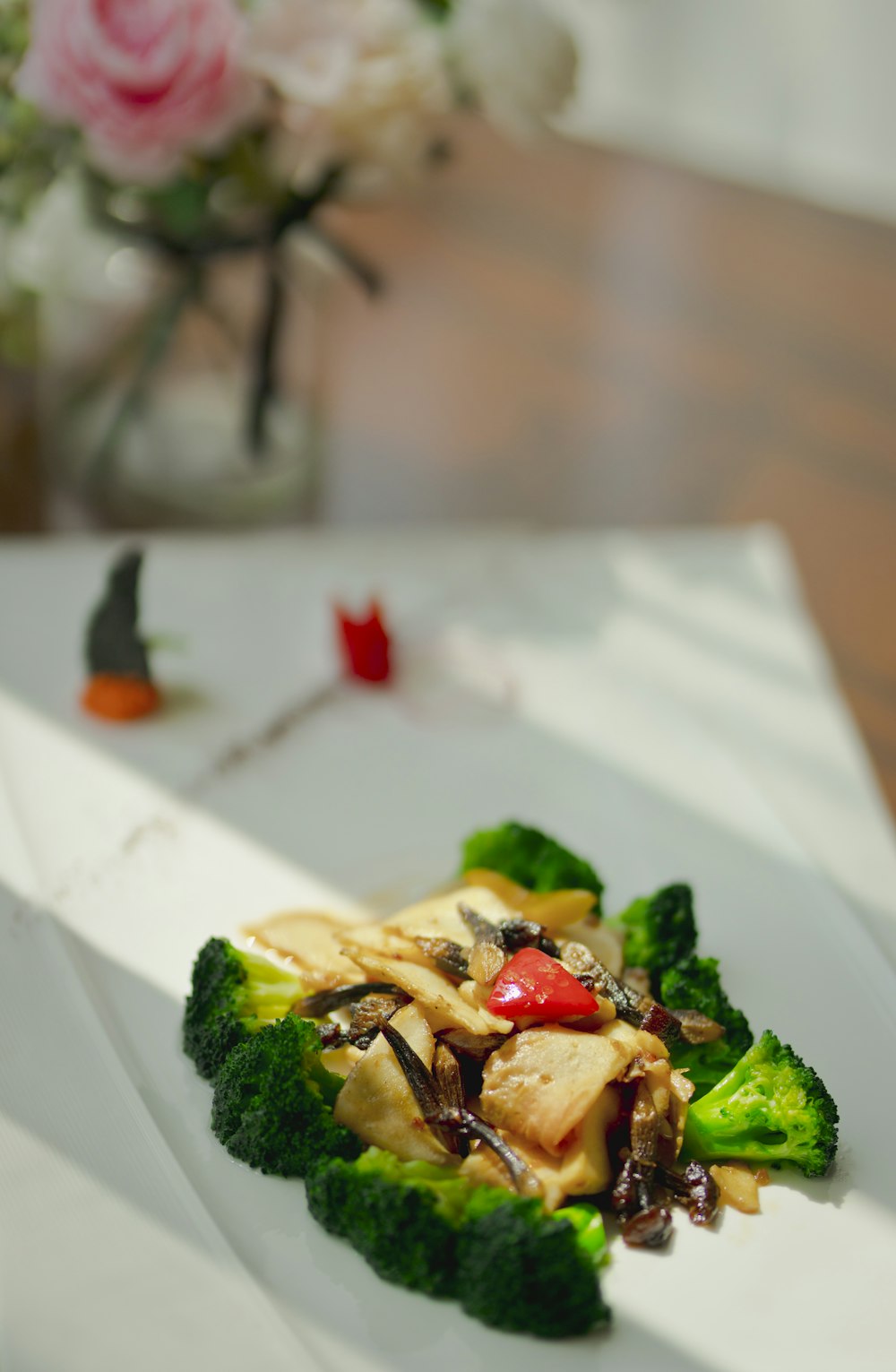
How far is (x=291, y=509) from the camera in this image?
2566 millimetres

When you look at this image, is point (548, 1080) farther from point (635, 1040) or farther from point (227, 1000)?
point (227, 1000)

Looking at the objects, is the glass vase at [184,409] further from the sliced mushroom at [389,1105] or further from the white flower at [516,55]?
the sliced mushroom at [389,1105]

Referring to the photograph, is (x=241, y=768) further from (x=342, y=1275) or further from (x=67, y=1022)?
(x=342, y=1275)

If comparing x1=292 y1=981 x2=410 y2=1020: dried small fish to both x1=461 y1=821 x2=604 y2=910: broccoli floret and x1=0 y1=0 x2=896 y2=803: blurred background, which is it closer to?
x1=461 y1=821 x2=604 y2=910: broccoli floret

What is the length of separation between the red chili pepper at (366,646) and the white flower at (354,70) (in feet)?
2.10

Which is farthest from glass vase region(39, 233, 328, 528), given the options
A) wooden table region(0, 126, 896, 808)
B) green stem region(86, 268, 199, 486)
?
wooden table region(0, 126, 896, 808)

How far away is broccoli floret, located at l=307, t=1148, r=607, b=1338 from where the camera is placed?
4.03 ft

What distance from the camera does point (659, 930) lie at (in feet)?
5.28

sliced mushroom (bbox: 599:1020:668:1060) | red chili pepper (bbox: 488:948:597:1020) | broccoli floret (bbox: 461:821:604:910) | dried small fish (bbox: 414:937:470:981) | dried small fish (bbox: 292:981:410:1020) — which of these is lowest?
dried small fish (bbox: 292:981:410:1020)

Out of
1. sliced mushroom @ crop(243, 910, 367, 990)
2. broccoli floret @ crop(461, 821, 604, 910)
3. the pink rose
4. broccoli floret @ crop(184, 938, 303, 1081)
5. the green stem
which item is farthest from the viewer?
the green stem

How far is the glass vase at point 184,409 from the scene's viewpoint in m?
2.39

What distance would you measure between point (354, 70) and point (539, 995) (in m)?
1.25

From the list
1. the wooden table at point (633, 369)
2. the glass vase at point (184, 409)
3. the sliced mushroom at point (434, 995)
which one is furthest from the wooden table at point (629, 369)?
the sliced mushroom at point (434, 995)

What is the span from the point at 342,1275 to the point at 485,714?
2.97 ft
